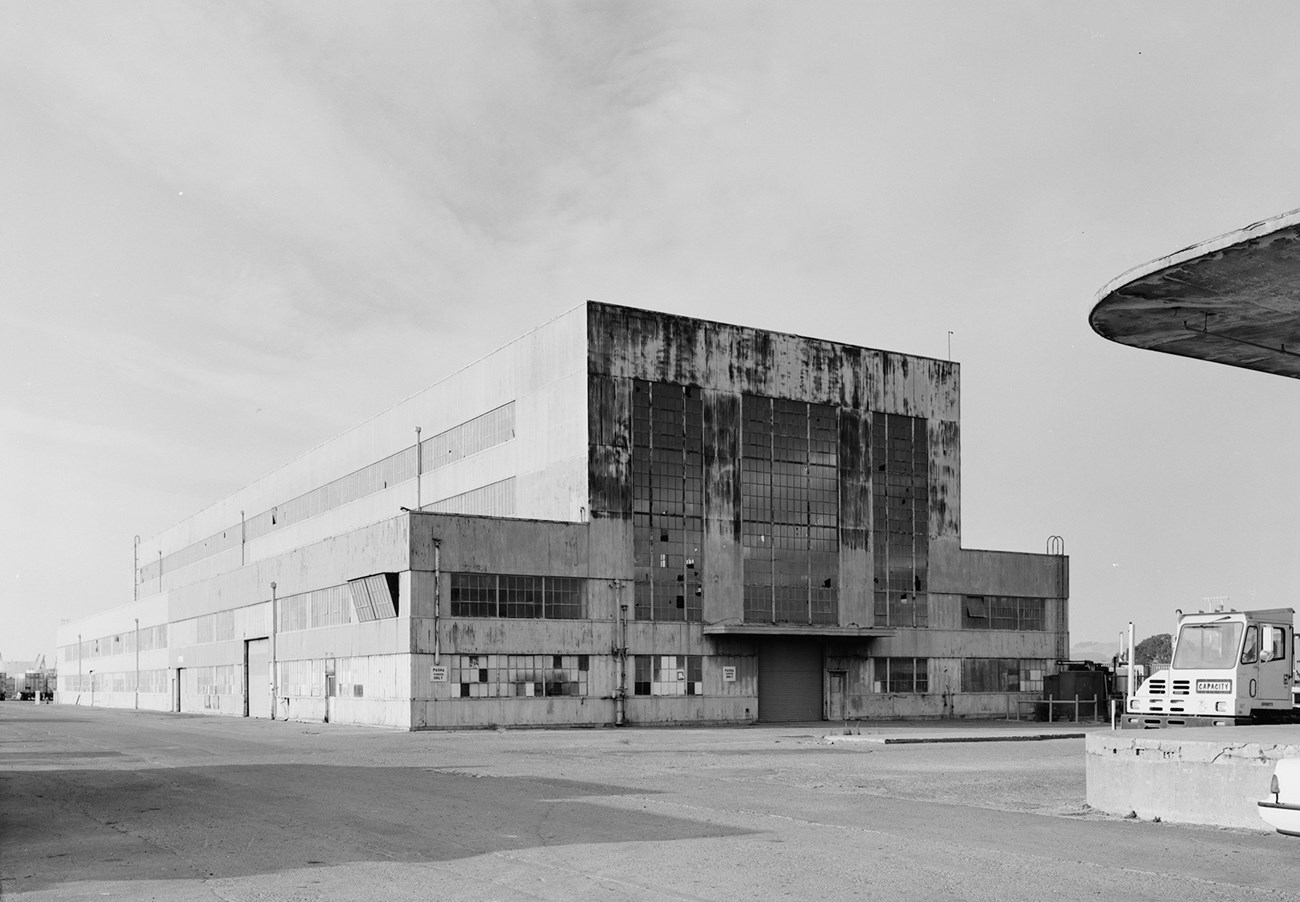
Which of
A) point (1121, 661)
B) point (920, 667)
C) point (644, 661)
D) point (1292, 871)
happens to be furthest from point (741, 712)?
point (1292, 871)

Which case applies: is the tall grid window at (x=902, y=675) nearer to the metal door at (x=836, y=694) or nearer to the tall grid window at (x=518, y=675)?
the metal door at (x=836, y=694)

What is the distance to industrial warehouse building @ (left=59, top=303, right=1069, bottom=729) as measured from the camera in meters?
48.2

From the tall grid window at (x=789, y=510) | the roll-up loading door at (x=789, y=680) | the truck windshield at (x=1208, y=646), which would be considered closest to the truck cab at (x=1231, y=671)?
the truck windshield at (x=1208, y=646)

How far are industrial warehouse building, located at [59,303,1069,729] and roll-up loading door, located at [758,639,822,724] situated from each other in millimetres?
96

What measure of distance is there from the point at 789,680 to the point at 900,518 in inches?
349

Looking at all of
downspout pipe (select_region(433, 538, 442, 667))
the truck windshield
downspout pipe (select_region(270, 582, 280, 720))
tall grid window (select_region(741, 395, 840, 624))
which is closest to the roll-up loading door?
tall grid window (select_region(741, 395, 840, 624))

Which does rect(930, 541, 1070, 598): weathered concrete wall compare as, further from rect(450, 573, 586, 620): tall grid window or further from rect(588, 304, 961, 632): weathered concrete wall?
rect(450, 573, 586, 620): tall grid window

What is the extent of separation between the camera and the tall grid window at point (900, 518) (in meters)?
57.5

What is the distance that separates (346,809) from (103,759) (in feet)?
46.8

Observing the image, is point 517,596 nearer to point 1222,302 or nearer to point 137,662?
point 1222,302

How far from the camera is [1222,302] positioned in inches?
614

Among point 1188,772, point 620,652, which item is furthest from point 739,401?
point 1188,772

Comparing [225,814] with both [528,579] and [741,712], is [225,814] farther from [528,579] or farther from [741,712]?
[741,712]

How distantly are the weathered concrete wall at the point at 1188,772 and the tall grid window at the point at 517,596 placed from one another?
104 ft
